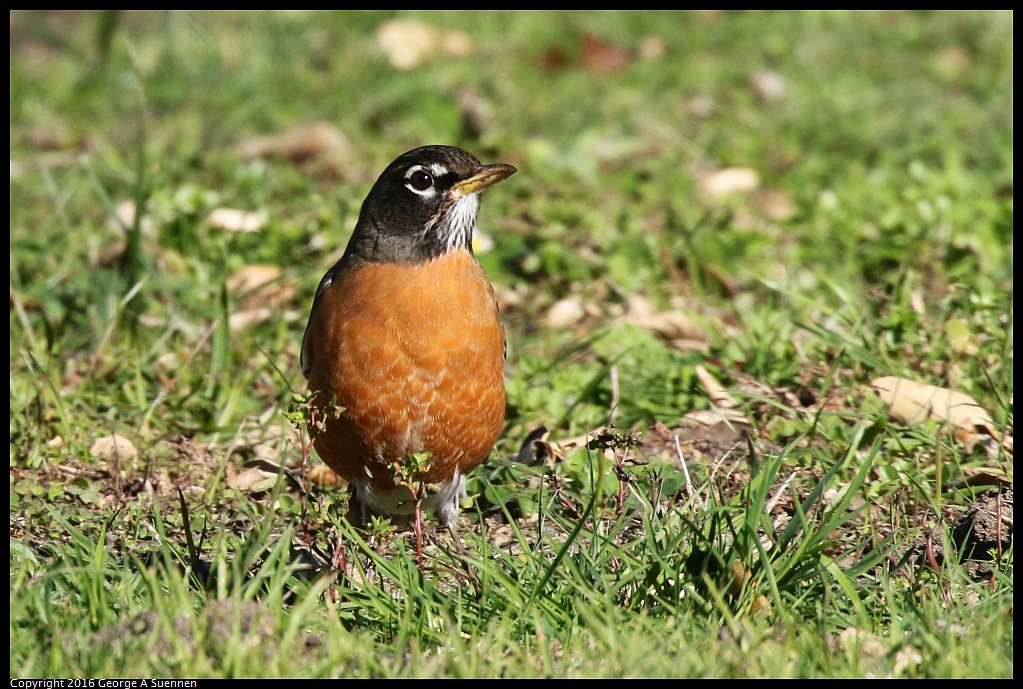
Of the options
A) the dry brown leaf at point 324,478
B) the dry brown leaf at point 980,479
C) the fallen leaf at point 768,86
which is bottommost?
the dry brown leaf at point 324,478

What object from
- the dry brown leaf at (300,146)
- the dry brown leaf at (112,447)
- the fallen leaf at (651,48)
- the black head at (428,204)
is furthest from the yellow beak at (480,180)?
the fallen leaf at (651,48)

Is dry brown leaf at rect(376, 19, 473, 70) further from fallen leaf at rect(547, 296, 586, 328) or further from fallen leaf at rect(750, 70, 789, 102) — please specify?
fallen leaf at rect(547, 296, 586, 328)

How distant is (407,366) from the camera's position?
4352 millimetres

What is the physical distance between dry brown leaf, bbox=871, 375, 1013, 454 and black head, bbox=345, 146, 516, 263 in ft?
6.03

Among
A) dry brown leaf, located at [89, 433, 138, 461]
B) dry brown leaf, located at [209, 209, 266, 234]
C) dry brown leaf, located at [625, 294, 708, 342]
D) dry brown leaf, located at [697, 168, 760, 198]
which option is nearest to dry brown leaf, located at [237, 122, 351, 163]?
dry brown leaf, located at [209, 209, 266, 234]

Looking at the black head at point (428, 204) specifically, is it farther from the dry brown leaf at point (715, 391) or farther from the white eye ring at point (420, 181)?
the dry brown leaf at point (715, 391)

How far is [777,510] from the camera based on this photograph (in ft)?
14.1

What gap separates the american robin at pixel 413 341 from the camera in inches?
171

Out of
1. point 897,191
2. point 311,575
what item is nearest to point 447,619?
point 311,575

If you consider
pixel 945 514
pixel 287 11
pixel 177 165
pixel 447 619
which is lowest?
pixel 945 514

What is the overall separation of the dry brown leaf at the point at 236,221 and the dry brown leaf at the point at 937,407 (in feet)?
11.2

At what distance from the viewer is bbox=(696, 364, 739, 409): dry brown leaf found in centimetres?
527
